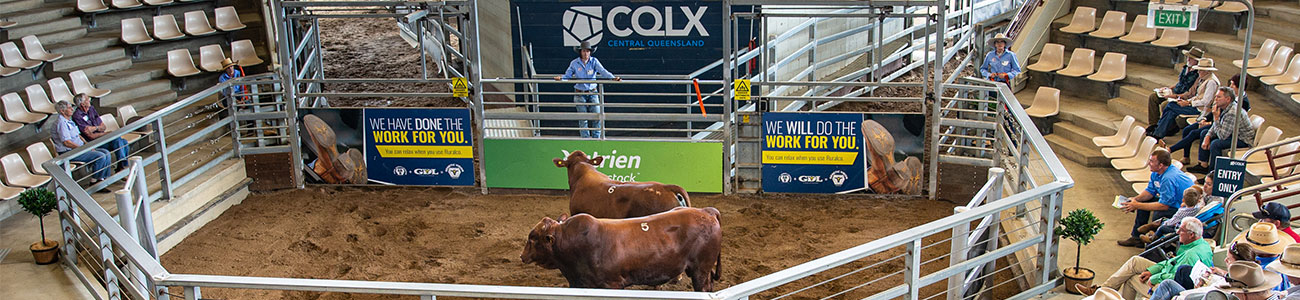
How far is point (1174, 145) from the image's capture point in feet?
43.0

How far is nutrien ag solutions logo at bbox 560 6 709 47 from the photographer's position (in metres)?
16.2

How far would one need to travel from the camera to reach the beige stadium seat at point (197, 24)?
61.0 ft

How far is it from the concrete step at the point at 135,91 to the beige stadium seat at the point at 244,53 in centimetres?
147

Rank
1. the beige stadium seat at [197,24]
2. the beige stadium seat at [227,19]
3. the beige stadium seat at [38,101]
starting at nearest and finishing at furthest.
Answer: the beige stadium seat at [38,101], the beige stadium seat at [197,24], the beige stadium seat at [227,19]

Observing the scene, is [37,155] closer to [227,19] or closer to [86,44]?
[86,44]

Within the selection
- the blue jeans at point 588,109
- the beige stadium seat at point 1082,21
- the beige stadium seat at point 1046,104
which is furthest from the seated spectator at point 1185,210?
the beige stadium seat at point 1082,21

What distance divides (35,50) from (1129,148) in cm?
1559

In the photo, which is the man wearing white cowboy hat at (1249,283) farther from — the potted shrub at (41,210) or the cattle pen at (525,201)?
the potted shrub at (41,210)

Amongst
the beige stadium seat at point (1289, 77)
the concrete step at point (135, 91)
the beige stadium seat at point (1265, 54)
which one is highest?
the beige stadium seat at point (1265, 54)

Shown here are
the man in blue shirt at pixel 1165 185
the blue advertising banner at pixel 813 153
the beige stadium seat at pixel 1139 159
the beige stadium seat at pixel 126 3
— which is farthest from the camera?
the beige stadium seat at pixel 126 3

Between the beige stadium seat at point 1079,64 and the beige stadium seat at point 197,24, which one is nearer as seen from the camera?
the beige stadium seat at point 1079,64

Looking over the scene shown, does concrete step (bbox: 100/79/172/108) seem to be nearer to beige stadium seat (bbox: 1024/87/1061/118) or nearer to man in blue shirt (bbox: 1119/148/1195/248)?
beige stadium seat (bbox: 1024/87/1061/118)

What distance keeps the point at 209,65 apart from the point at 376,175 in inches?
202

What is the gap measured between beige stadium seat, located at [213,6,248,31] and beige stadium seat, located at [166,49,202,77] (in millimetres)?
1290
